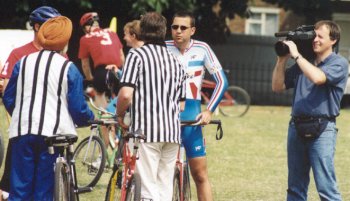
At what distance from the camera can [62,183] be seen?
274 inches

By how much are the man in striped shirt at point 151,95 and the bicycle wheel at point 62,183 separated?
56 cm

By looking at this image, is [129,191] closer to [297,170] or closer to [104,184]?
[297,170]

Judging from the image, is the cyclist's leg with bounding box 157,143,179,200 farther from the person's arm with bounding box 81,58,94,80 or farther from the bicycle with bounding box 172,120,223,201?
the person's arm with bounding box 81,58,94,80

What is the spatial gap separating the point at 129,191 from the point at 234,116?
14149mm

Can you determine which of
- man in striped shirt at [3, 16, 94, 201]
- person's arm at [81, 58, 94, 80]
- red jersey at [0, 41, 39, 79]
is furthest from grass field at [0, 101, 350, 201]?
man in striped shirt at [3, 16, 94, 201]

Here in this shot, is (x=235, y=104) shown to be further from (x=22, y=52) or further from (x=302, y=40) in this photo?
(x=302, y=40)

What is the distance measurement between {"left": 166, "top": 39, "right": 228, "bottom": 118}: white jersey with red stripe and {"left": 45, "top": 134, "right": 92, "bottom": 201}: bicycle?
1599mm

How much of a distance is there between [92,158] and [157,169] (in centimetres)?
332

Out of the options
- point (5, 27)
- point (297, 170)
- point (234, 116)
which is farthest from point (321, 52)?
point (5, 27)

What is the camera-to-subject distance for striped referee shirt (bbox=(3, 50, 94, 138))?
22.9 ft

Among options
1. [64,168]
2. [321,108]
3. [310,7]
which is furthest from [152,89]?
[310,7]

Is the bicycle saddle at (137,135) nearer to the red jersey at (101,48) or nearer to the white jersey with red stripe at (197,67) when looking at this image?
the white jersey with red stripe at (197,67)

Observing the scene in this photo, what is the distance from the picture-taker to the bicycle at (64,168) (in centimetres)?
685

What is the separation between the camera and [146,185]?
7250 mm
